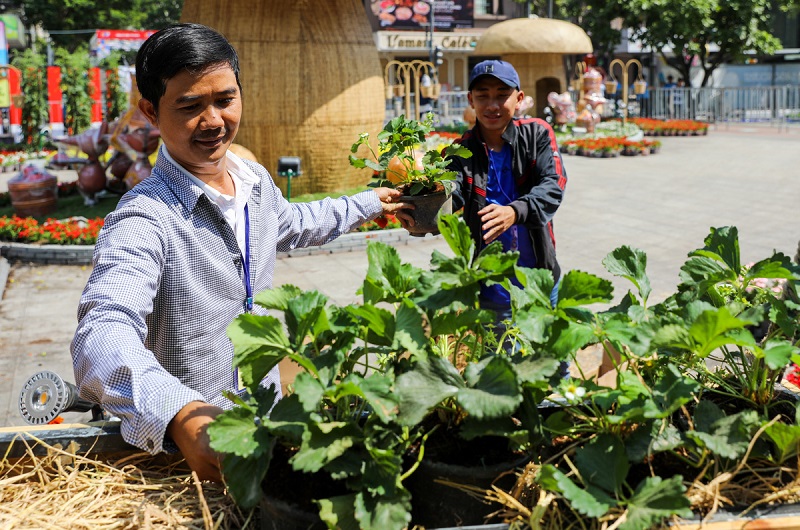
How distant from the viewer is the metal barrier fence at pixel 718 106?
89.5 feet

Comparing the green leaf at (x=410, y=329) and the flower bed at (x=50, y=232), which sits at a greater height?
the green leaf at (x=410, y=329)

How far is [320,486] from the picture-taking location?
4.54ft

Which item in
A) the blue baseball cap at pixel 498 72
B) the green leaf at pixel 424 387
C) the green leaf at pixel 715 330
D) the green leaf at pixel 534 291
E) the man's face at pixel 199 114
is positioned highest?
the blue baseball cap at pixel 498 72

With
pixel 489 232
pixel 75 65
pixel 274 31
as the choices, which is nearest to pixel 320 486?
pixel 489 232

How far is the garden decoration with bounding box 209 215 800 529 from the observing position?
1.27 m

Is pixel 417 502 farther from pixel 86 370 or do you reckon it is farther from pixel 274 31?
pixel 274 31

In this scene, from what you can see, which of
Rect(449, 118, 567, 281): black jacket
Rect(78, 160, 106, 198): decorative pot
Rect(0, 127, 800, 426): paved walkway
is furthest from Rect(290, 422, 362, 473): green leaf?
Rect(78, 160, 106, 198): decorative pot

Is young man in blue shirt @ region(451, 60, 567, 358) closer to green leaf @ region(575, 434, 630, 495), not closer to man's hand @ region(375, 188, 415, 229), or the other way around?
man's hand @ region(375, 188, 415, 229)

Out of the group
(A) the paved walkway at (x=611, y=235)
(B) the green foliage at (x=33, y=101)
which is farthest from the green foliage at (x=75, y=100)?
(A) the paved walkway at (x=611, y=235)

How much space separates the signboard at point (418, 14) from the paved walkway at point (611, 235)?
28468 millimetres

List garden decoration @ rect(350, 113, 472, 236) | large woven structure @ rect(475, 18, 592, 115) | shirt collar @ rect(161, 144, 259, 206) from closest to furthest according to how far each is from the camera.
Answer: shirt collar @ rect(161, 144, 259, 206), garden decoration @ rect(350, 113, 472, 236), large woven structure @ rect(475, 18, 592, 115)

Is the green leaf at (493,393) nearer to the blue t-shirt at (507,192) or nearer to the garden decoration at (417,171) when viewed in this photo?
the garden decoration at (417,171)

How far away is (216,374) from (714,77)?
41057mm

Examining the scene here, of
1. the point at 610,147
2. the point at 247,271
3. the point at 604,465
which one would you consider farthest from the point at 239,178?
the point at 610,147
